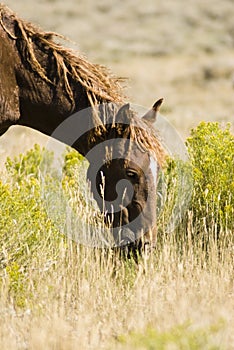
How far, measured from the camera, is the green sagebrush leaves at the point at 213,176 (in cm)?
607

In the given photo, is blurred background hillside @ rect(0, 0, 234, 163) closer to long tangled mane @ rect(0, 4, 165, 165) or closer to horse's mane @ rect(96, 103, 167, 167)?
long tangled mane @ rect(0, 4, 165, 165)

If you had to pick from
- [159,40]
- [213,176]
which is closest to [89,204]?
[213,176]

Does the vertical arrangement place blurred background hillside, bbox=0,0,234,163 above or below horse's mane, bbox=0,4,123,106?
above

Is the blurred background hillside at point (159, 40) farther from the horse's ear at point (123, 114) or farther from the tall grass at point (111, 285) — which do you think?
the horse's ear at point (123, 114)

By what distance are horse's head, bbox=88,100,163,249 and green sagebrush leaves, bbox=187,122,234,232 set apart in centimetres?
104

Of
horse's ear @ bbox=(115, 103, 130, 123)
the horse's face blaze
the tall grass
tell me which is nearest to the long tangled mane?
horse's ear @ bbox=(115, 103, 130, 123)

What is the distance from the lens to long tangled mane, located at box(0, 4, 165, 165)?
17.0ft

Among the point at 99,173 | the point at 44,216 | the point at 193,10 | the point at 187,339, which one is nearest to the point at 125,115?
the point at 99,173

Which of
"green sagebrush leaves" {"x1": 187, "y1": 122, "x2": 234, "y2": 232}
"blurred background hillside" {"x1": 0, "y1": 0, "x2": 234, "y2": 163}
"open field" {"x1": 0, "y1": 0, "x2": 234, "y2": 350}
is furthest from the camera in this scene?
"blurred background hillside" {"x1": 0, "y1": 0, "x2": 234, "y2": 163}

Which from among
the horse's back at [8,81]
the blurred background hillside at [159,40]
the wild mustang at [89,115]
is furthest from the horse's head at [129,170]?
the blurred background hillside at [159,40]

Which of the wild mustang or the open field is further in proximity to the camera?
the wild mustang

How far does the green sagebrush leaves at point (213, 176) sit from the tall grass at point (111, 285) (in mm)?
18

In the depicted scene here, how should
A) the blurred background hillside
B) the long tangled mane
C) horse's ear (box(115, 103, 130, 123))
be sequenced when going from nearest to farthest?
horse's ear (box(115, 103, 130, 123)) → the long tangled mane → the blurred background hillside

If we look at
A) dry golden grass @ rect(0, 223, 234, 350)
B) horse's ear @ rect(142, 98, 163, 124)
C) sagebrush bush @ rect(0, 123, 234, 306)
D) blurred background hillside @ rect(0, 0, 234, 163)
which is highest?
blurred background hillside @ rect(0, 0, 234, 163)
